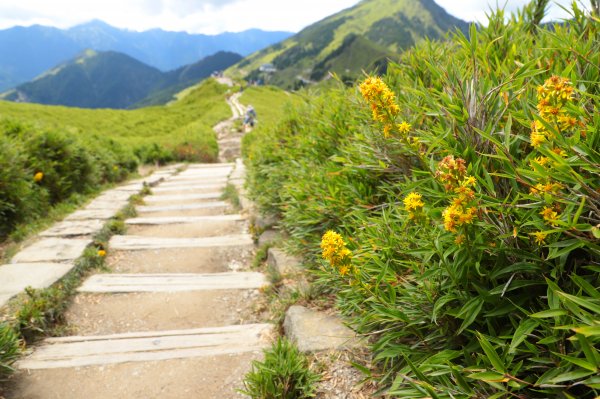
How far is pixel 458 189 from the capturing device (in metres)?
1.19

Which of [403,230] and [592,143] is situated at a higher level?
[592,143]

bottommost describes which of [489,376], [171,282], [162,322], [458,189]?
[162,322]

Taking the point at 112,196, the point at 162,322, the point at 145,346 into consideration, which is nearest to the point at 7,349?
the point at 145,346

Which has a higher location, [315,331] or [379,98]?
[379,98]

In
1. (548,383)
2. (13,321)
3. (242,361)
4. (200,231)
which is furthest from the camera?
(200,231)

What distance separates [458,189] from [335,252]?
676mm

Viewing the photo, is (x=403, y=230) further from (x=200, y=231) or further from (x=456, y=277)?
(x=200, y=231)

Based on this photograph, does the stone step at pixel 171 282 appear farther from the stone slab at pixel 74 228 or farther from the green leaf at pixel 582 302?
the green leaf at pixel 582 302

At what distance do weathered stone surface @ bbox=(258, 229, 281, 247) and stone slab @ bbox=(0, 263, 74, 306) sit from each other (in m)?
2.34

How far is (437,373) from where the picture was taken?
1.45 m

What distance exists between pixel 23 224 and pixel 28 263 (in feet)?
4.72

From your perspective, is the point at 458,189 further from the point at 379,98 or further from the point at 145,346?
the point at 145,346

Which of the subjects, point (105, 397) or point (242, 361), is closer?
point (105, 397)

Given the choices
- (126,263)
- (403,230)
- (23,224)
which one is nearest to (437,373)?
(403,230)
